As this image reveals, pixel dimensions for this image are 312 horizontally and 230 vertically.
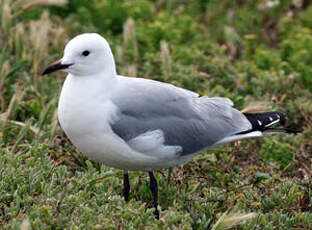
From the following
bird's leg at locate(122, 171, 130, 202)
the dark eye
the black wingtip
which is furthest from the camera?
the black wingtip

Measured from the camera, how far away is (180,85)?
582cm

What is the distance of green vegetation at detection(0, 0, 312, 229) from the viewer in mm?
3838

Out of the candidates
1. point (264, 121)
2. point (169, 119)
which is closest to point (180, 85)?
point (264, 121)

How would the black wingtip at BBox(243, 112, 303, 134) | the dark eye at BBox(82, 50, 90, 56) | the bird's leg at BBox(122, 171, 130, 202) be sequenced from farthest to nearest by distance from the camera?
1. the black wingtip at BBox(243, 112, 303, 134)
2. the bird's leg at BBox(122, 171, 130, 202)
3. the dark eye at BBox(82, 50, 90, 56)

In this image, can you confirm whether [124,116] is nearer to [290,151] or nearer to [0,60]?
[290,151]

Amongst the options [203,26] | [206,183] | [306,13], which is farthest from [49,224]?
[306,13]

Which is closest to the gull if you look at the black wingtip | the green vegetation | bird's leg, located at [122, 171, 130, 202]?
bird's leg, located at [122, 171, 130, 202]

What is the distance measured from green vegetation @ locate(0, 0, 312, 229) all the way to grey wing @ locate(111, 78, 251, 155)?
40 cm

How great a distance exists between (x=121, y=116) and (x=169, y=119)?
41 centimetres

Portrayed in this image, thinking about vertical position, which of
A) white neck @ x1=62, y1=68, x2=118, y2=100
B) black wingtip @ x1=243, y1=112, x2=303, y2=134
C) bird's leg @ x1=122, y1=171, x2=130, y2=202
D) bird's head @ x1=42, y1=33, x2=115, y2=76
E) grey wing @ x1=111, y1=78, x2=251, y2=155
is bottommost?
bird's leg @ x1=122, y1=171, x2=130, y2=202

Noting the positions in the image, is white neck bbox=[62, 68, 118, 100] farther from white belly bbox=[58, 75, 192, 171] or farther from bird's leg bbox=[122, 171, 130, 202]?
bird's leg bbox=[122, 171, 130, 202]

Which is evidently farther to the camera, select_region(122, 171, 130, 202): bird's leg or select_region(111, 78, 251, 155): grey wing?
select_region(122, 171, 130, 202): bird's leg

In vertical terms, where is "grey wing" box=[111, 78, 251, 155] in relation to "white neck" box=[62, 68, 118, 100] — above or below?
below

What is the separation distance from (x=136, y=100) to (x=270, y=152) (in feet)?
5.90
